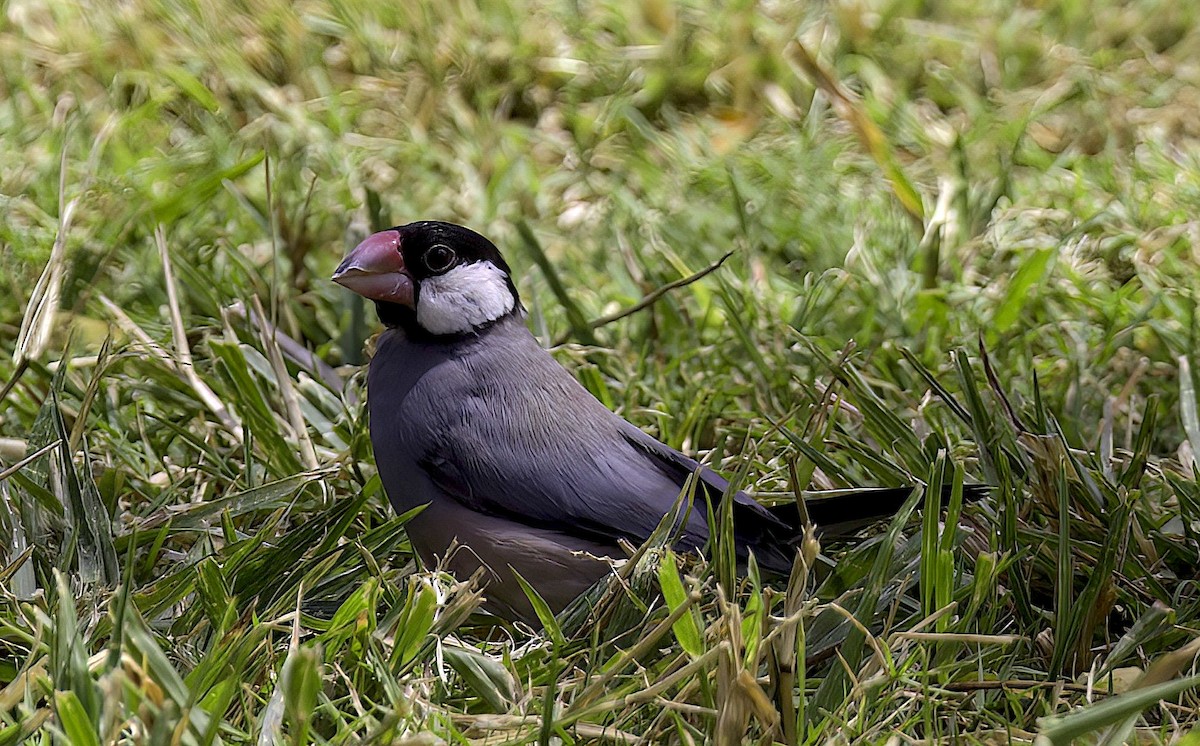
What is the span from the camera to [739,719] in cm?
166

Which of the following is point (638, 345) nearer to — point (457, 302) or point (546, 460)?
point (457, 302)

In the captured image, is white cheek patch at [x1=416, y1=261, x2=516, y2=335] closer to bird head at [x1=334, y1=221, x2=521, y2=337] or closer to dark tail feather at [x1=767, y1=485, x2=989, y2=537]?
bird head at [x1=334, y1=221, x2=521, y2=337]

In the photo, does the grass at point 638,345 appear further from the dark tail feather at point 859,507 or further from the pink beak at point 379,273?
the pink beak at point 379,273

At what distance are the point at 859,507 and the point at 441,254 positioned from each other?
86cm

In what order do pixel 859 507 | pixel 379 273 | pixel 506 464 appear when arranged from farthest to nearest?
pixel 379 273, pixel 506 464, pixel 859 507

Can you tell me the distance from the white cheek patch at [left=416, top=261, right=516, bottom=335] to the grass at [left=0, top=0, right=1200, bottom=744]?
0.33 m

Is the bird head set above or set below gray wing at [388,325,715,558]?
above

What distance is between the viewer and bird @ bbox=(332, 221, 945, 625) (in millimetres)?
2178

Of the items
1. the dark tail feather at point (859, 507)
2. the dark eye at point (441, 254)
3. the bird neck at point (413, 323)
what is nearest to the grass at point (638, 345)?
the dark tail feather at point (859, 507)

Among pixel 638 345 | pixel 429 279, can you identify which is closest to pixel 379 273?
pixel 429 279

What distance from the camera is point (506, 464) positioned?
222 centimetres

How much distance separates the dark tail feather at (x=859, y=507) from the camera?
80.7 inches

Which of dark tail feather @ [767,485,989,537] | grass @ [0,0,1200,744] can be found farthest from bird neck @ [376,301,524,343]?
dark tail feather @ [767,485,989,537]

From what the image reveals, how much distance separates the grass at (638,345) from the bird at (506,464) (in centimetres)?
9
